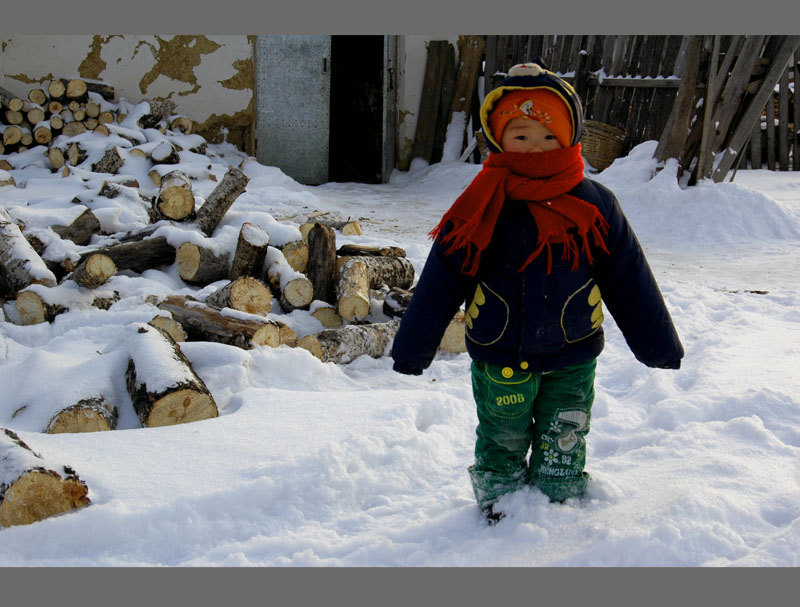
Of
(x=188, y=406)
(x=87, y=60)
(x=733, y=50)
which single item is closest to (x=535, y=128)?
(x=188, y=406)

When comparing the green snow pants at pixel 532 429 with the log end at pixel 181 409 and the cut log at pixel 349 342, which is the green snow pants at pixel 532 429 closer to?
the log end at pixel 181 409

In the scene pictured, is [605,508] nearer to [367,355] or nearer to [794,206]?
[367,355]

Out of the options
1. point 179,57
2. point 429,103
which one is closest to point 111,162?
point 179,57

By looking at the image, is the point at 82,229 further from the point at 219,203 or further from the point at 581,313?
the point at 581,313

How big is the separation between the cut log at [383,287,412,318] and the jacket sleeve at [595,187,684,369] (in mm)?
2283

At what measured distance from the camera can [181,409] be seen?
2857mm

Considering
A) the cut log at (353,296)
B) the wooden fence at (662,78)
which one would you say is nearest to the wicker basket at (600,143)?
the wooden fence at (662,78)

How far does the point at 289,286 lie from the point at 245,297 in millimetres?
332

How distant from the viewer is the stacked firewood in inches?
349

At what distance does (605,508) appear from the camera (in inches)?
88.6

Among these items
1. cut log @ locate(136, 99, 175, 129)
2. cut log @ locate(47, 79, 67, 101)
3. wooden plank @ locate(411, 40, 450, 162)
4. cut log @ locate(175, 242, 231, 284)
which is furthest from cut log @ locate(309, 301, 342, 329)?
wooden plank @ locate(411, 40, 450, 162)

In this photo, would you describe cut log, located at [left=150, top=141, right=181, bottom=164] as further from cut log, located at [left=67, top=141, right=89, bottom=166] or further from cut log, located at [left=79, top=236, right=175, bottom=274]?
cut log, located at [left=79, top=236, right=175, bottom=274]

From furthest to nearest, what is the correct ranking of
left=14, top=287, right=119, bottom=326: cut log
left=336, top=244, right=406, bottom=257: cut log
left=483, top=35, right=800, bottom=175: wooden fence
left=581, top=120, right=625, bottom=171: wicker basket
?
1. left=581, top=120, right=625, bottom=171: wicker basket
2. left=483, top=35, right=800, bottom=175: wooden fence
3. left=336, top=244, right=406, bottom=257: cut log
4. left=14, top=287, right=119, bottom=326: cut log

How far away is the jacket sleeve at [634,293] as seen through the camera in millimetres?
2154
